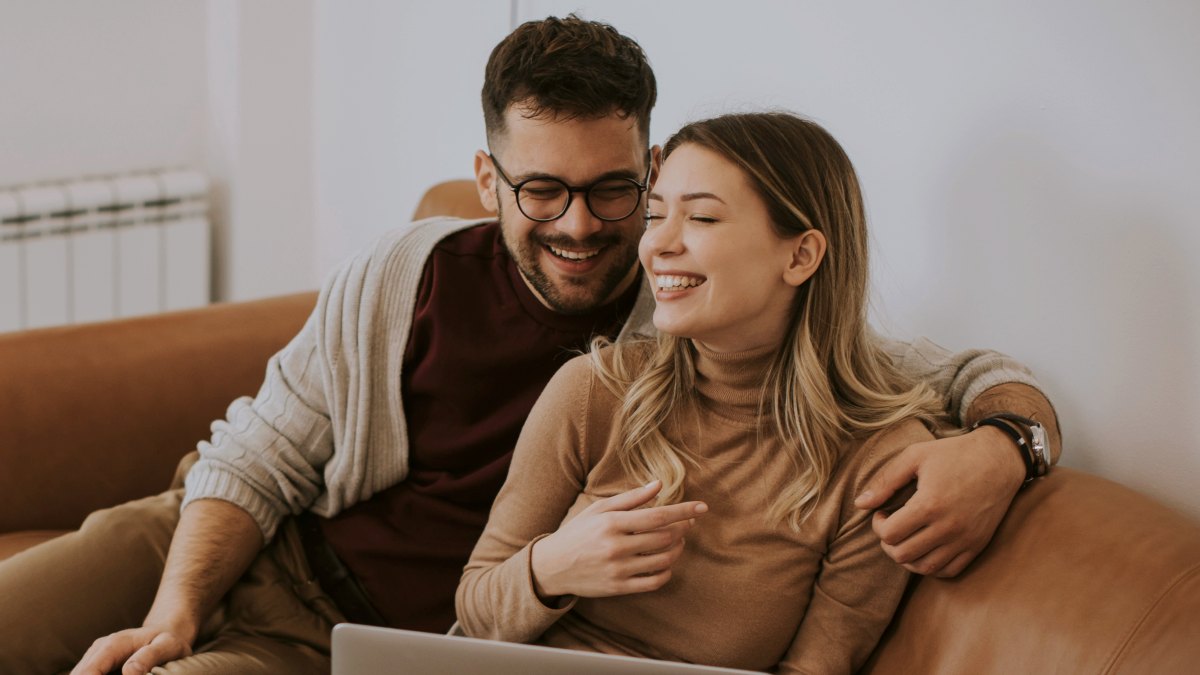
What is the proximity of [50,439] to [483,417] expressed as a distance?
0.72 m

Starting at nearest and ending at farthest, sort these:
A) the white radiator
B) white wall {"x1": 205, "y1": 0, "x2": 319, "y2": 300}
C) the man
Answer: the man < the white radiator < white wall {"x1": 205, "y1": 0, "x2": 319, "y2": 300}

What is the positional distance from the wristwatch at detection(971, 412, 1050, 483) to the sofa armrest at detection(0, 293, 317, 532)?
4.13 ft

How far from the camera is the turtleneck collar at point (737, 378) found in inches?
54.9

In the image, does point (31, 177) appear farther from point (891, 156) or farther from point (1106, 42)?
point (1106, 42)

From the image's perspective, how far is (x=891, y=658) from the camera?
1.34m

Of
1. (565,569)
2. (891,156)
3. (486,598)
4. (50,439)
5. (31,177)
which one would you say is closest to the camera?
(565,569)

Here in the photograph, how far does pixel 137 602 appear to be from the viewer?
5.43ft

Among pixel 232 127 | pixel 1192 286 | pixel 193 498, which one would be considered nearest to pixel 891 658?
pixel 1192 286

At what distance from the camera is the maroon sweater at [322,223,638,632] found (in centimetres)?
166

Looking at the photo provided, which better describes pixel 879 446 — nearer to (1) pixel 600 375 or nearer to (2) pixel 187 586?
(1) pixel 600 375

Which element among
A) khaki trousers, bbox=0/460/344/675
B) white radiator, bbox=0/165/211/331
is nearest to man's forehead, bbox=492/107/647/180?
khaki trousers, bbox=0/460/344/675

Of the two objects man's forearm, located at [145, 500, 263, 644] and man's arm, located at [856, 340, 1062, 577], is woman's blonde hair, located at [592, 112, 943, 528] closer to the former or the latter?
man's arm, located at [856, 340, 1062, 577]

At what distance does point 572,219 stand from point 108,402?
854mm

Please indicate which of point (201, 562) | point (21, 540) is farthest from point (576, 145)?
point (21, 540)
